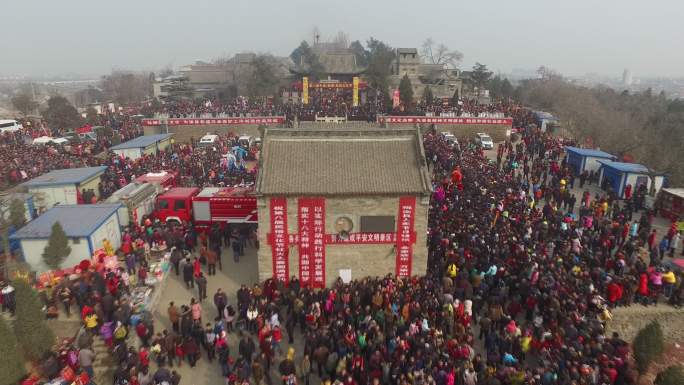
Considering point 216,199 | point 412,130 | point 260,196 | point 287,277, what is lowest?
point 287,277

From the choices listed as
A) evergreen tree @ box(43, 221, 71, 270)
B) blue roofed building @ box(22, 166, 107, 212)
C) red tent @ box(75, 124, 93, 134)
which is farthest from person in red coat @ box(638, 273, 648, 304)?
red tent @ box(75, 124, 93, 134)

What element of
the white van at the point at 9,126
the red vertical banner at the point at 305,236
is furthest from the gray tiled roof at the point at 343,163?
the white van at the point at 9,126

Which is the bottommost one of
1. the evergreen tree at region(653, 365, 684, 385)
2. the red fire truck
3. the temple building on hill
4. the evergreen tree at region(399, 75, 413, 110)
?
the evergreen tree at region(653, 365, 684, 385)

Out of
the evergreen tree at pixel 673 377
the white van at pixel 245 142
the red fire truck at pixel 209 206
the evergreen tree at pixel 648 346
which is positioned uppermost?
the white van at pixel 245 142

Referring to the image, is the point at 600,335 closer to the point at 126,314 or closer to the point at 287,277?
the point at 287,277

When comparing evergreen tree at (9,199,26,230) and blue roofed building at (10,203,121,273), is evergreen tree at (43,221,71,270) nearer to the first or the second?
blue roofed building at (10,203,121,273)

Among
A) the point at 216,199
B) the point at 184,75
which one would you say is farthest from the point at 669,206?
the point at 184,75

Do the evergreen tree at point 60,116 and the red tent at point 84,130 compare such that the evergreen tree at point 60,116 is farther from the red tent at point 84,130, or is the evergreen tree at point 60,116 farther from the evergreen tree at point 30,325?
the evergreen tree at point 30,325
